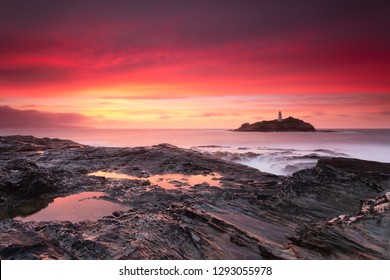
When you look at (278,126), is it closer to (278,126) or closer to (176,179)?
(278,126)

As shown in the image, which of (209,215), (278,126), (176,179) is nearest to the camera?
(209,215)

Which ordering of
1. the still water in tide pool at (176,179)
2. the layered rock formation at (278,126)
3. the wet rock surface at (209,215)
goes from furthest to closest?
the layered rock formation at (278,126)
the still water in tide pool at (176,179)
the wet rock surface at (209,215)

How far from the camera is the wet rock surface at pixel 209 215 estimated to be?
3504 millimetres

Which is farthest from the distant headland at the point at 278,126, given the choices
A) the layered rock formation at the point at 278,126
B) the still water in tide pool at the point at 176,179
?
the still water in tide pool at the point at 176,179

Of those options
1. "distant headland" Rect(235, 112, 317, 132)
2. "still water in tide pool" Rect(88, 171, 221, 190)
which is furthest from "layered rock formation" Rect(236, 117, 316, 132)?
"still water in tide pool" Rect(88, 171, 221, 190)

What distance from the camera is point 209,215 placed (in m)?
4.54

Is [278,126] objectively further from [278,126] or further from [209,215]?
[209,215]

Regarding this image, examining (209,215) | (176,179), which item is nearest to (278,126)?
(176,179)

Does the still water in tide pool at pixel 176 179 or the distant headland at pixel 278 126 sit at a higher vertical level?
the distant headland at pixel 278 126

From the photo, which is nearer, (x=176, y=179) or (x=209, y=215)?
(x=209, y=215)

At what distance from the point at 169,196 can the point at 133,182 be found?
5.43ft

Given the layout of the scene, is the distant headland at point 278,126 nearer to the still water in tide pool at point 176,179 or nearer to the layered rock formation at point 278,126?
the layered rock formation at point 278,126

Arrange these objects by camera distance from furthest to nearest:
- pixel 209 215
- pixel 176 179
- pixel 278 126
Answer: pixel 278 126 < pixel 176 179 < pixel 209 215
